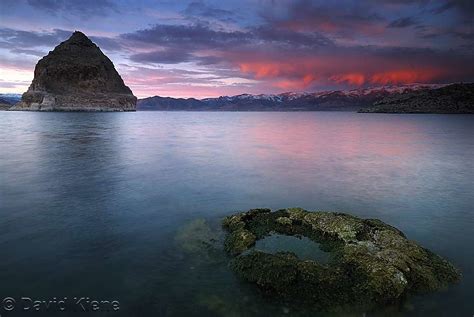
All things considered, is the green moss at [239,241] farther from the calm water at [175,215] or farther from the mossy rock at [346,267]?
the calm water at [175,215]

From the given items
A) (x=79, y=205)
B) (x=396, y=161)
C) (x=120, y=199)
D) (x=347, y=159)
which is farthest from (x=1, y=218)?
(x=396, y=161)

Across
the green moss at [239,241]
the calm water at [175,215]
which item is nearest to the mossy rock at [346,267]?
the green moss at [239,241]

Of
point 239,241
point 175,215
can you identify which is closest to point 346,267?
point 239,241

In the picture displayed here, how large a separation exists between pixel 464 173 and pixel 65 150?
1376 inches

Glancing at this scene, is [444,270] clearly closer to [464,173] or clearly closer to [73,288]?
[73,288]

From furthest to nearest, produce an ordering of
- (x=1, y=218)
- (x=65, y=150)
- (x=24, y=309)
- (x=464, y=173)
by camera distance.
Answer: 1. (x=65, y=150)
2. (x=464, y=173)
3. (x=1, y=218)
4. (x=24, y=309)

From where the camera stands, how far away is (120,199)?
1678 centimetres

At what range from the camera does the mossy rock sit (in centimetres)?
812

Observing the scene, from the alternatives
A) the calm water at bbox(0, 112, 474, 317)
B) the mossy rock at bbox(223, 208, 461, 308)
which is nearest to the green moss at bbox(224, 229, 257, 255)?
the mossy rock at bbox(223, 208, 461, 308)

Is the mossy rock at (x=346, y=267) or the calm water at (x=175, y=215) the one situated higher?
the mossy rock at (x=346, y=267)

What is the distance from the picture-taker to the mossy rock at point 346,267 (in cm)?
812

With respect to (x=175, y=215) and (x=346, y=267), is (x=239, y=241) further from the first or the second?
(x=175, y=215)

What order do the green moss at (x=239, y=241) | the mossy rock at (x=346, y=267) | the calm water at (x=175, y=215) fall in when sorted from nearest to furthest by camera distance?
1. the mossy rock at (x=346, y=267)
2. the calm water at (x=175, y=215)
3. the green moss at (x=239, y=241)

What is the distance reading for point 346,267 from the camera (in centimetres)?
891
